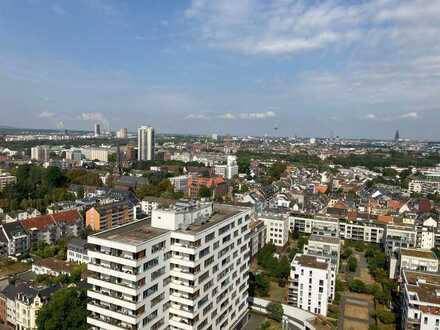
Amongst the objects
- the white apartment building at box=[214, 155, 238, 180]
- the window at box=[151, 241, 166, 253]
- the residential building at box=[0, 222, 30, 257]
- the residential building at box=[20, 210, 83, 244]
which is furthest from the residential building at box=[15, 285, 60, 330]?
the white apartment building at box=[214, 155, 238, 180]

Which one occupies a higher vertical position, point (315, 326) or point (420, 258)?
point (420, 258)

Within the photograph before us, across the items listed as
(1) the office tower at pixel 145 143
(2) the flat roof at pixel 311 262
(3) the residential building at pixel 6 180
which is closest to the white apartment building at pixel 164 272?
(2) the flat roof at pixel 311 262

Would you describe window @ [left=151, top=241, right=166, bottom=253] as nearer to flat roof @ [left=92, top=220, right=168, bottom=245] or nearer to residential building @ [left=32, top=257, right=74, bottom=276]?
flat roof @ [left=92, top=220, right=168, bottom=245]

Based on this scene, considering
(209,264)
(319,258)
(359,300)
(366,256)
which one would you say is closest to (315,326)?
(319,258)

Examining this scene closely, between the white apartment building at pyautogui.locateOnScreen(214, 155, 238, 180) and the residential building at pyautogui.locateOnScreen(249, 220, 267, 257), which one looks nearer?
the residential building at pyautogui.locateOnScreen(249, 220, 267, 257)

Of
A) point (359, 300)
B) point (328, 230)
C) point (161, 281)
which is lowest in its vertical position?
point (359, 300)

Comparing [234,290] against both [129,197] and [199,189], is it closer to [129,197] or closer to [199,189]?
[129,197]

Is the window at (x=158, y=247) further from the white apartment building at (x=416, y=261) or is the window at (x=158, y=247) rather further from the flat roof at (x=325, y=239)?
the white apartment building at (x=416, y=261)
